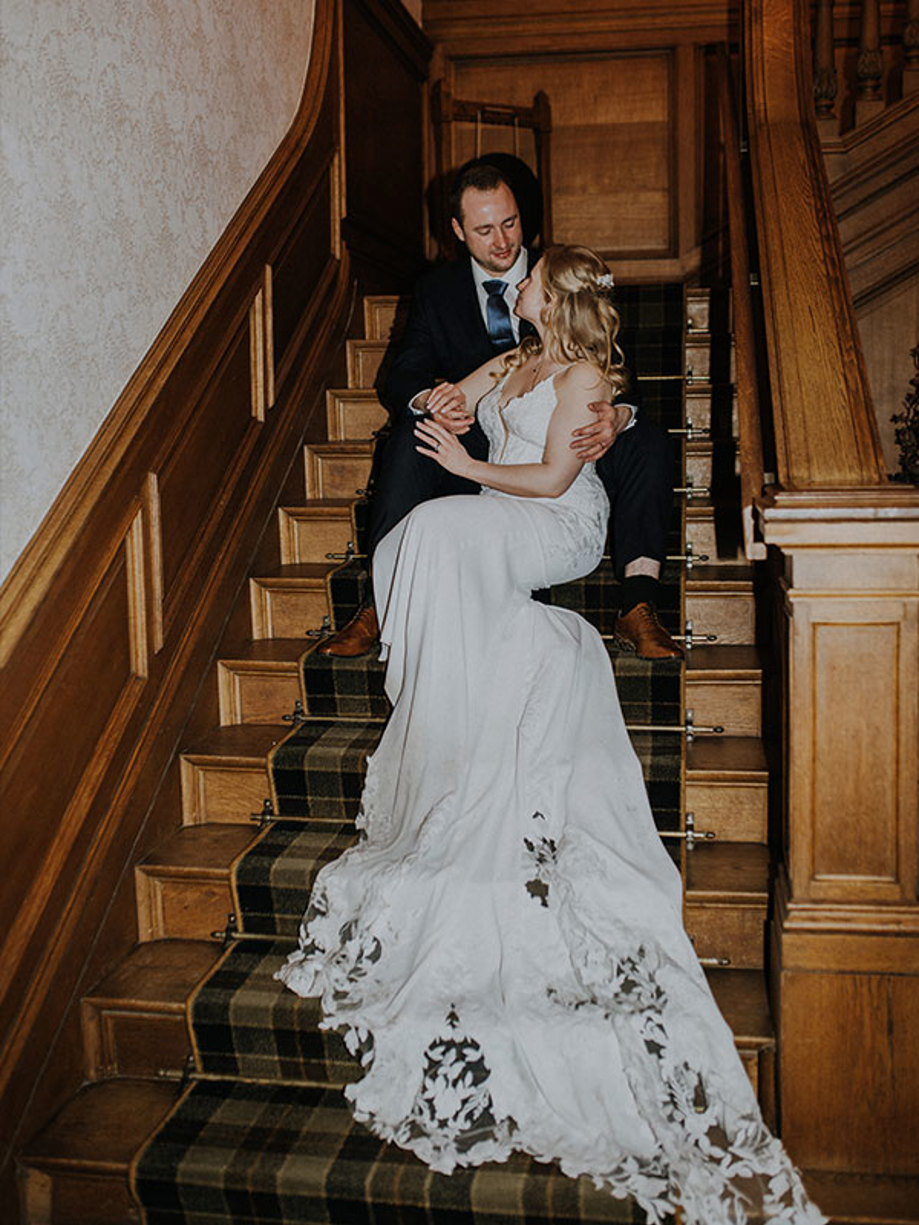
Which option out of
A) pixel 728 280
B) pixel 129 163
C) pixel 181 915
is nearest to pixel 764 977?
pixel 181 915

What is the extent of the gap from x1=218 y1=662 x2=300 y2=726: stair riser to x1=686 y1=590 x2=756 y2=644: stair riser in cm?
111

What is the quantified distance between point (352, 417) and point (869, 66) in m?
2.27

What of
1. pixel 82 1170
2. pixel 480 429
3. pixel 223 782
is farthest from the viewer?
pixel 480 429

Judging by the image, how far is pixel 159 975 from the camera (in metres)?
2.50

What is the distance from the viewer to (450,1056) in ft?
6.82

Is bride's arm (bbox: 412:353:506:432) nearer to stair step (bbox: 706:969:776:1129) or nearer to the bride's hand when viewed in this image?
the bride's hand

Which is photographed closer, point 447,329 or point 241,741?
point 241,741

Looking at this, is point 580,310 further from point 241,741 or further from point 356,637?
point 241,741

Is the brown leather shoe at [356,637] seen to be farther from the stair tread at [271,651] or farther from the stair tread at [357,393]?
the stair tread at [357,393]

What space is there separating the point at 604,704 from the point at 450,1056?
864 mm

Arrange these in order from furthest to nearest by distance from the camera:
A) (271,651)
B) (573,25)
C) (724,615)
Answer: (573,25) < (271,651) < (724,615)

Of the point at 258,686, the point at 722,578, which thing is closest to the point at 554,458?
the point at 722,578

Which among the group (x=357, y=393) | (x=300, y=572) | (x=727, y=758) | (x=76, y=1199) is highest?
(x=357, y=393)

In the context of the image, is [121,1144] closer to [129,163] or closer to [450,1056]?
[450,1056]
